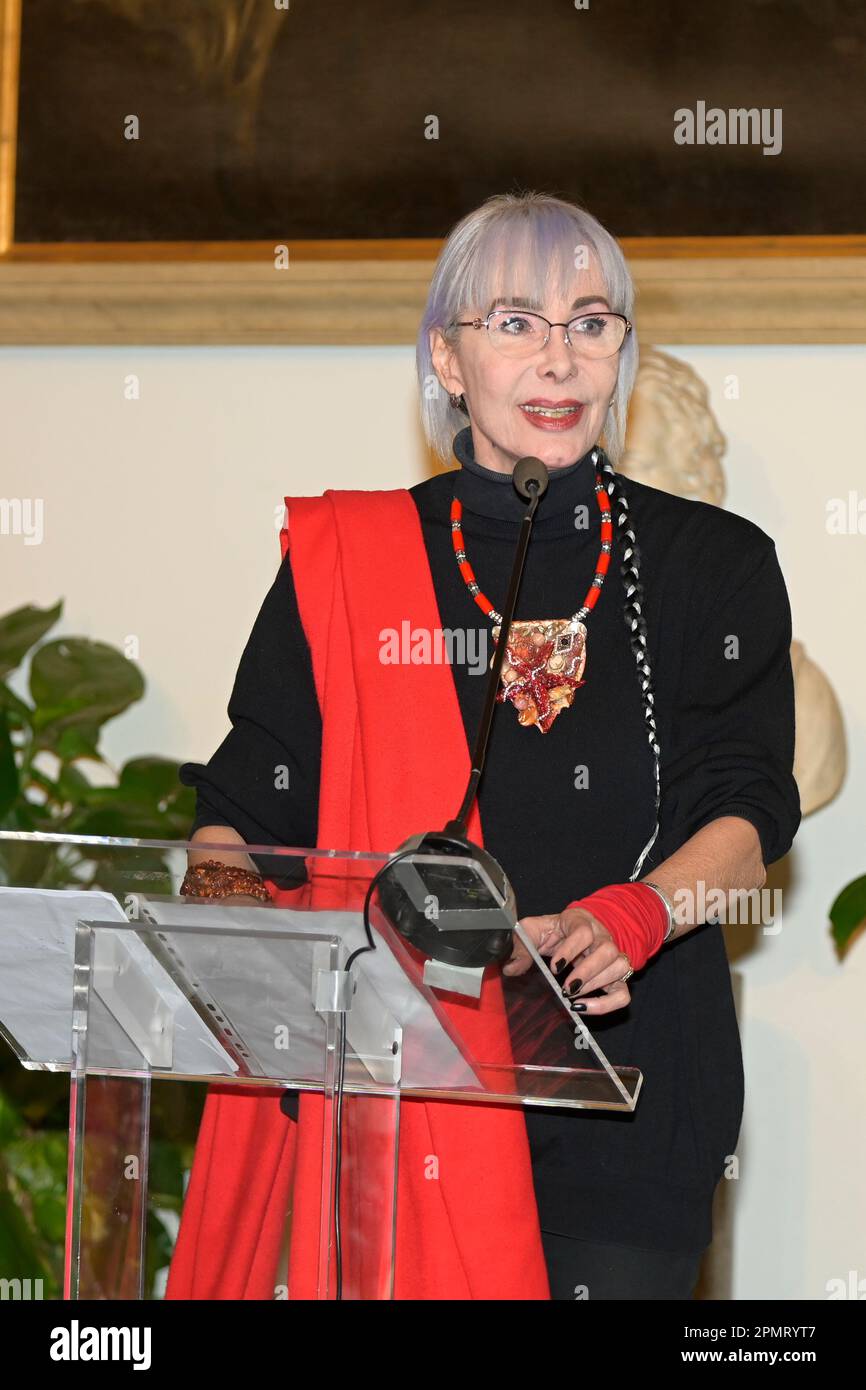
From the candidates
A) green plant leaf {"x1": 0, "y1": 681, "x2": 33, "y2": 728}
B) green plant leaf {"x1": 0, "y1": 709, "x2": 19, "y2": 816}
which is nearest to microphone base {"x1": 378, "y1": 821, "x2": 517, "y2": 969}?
green plant leaf {"x1": 0, "y1": 709, "x2": 19, "y2": 816}

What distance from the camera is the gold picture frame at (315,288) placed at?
3.41 meters

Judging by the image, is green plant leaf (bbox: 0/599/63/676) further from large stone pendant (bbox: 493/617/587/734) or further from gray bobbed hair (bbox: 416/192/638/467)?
large stone pendant (bbox: 493/617/587/734)

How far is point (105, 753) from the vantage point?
→ 359 cm

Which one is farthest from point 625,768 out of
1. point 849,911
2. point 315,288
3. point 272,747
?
point 315,288

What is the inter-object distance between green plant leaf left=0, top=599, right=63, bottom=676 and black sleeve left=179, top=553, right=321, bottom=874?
1628 millimetres

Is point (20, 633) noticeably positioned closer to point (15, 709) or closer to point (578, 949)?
point (15, 709)

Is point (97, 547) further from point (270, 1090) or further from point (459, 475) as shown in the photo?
point (270, 1090)

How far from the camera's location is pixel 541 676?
5.83 ft

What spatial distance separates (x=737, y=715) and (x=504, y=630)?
1.21 feet

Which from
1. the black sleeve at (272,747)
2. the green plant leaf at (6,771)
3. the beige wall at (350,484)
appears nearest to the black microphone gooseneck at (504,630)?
the black sleeve at (272,747)

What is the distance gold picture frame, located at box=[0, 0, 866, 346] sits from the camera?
3406 mm

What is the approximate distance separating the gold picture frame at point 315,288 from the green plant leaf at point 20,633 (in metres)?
0.56

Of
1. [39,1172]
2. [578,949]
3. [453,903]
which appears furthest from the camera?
[39,1172]

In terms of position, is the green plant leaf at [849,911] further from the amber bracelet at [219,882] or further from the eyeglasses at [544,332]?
the amber bracelet at [219,882]
